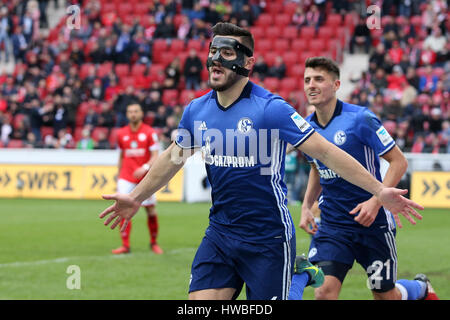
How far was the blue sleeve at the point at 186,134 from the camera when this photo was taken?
201 inches

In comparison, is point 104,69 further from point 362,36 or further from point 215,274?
point 215,274

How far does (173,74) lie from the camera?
25625 millimetres

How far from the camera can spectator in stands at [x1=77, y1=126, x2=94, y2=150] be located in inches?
925

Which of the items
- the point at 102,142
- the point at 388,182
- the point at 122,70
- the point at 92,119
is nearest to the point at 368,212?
the point at 388,182

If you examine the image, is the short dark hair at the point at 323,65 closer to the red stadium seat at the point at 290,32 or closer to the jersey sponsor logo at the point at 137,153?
the jersey sponsor logo at the point at 137,153

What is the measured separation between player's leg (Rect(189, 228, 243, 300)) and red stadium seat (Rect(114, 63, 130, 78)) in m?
23.1

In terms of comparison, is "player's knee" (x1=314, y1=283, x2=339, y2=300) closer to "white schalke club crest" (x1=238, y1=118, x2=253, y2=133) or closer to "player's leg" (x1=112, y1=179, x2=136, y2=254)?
"white schalke club crest" (x1=238, y1=118, x2=253, y2=133)

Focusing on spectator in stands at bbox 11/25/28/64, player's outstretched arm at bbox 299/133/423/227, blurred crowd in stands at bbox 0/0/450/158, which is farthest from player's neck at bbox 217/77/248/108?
spectator in stands at bbox 11/25/28/64

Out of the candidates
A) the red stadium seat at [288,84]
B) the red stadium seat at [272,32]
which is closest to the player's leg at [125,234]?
the red stadium seat at [288,84]

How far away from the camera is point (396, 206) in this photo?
4582mm

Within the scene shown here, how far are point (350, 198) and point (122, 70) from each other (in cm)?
2200

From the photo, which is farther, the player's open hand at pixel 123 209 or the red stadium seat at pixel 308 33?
the red stadium seat at pixel 308 33

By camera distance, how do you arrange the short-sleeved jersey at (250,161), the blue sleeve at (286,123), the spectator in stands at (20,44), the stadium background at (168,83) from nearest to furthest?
the blue sleeve at (286,123) → the short-sleeved jersey at (250,161) → the stadium background at (168,83) → the spectator in stands at (20,44)
